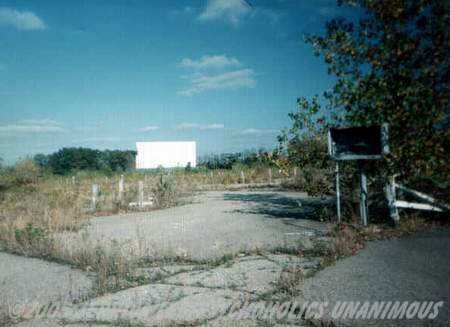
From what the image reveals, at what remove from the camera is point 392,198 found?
7398 mm

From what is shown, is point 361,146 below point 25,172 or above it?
above

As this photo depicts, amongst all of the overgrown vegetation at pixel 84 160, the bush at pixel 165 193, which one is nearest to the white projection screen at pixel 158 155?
the bush at pixel 165 193

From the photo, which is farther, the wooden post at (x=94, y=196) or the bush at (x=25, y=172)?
the bush at (x=25, y=172)

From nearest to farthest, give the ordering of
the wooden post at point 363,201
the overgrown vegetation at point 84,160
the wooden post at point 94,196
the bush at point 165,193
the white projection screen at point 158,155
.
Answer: the wooden post at point 363,201
the wooden post at point 94,196
the bush at point 165,193
the white projection screen at point 158,155
the overgrown vegetation at point 84,160

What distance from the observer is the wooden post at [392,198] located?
7301 mm

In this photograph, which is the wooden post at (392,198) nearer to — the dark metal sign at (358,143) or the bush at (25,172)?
the dark metal sign at (358,143)

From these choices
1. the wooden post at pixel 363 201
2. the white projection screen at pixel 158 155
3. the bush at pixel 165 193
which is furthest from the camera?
the white projection screen at pixel 158 155

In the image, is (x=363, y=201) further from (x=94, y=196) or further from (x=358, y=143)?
(x=94, y=196)

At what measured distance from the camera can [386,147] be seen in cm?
732

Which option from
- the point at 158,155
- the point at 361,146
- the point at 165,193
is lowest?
the point at 165,193

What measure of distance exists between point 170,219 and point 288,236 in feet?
16.5

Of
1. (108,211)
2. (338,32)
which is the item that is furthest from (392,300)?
(108,211)

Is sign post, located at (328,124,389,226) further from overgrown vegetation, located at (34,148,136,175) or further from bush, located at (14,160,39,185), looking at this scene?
overgrown vegetation, located at (34,148,136,175)

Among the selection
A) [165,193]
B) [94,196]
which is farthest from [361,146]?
[94,196]
